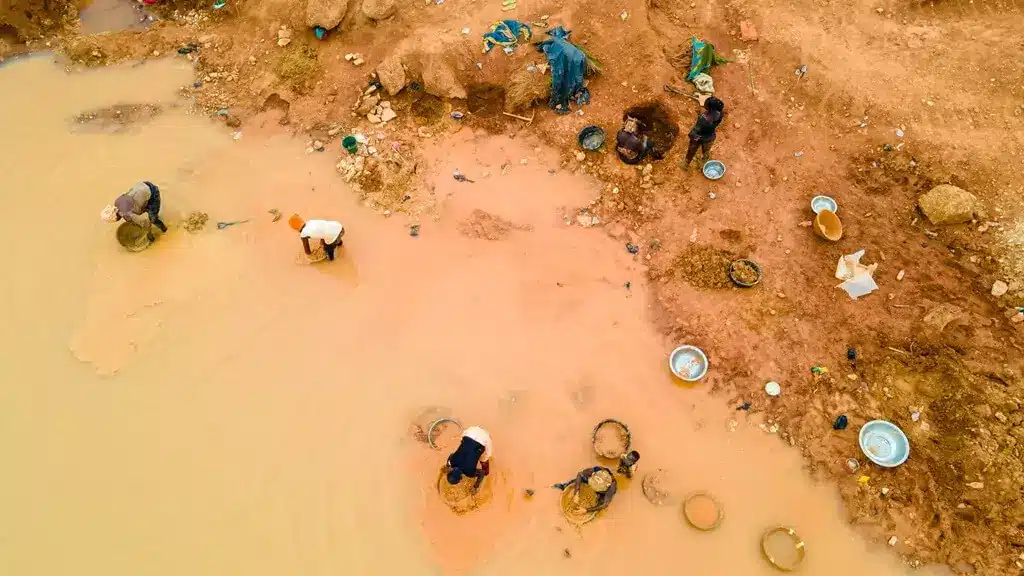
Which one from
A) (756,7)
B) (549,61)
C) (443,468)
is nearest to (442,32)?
(549,61)

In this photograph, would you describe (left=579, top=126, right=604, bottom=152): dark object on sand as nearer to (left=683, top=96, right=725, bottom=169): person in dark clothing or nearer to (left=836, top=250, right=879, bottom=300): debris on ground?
Answer: (left=683, top=96, right=725, bottom=169): person in dark clothing

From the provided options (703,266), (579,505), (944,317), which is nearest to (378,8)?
(703,266)

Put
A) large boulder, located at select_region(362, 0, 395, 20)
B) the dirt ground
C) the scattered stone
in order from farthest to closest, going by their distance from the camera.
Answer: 1. large boulder, located at select_region(362, 0, 395, 20)
2. the scattered stone
3. the dirt ground

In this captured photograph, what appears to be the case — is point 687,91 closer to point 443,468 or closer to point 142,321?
point 443,468

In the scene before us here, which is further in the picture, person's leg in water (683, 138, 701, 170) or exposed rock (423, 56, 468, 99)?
exposed rock (423, 56, 468, 99)

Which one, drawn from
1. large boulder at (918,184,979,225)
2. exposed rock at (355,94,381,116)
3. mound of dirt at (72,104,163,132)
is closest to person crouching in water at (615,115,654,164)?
large boulder at (918,184,979,225)

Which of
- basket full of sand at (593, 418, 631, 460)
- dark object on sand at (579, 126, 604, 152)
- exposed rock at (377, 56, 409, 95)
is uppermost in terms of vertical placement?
exposed rock at (377, 56, 409, 95)

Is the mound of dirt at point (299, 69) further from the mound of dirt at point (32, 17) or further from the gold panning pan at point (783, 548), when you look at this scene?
the gold panning pan at point (783, 548)

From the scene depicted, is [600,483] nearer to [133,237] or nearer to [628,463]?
[628,463]
